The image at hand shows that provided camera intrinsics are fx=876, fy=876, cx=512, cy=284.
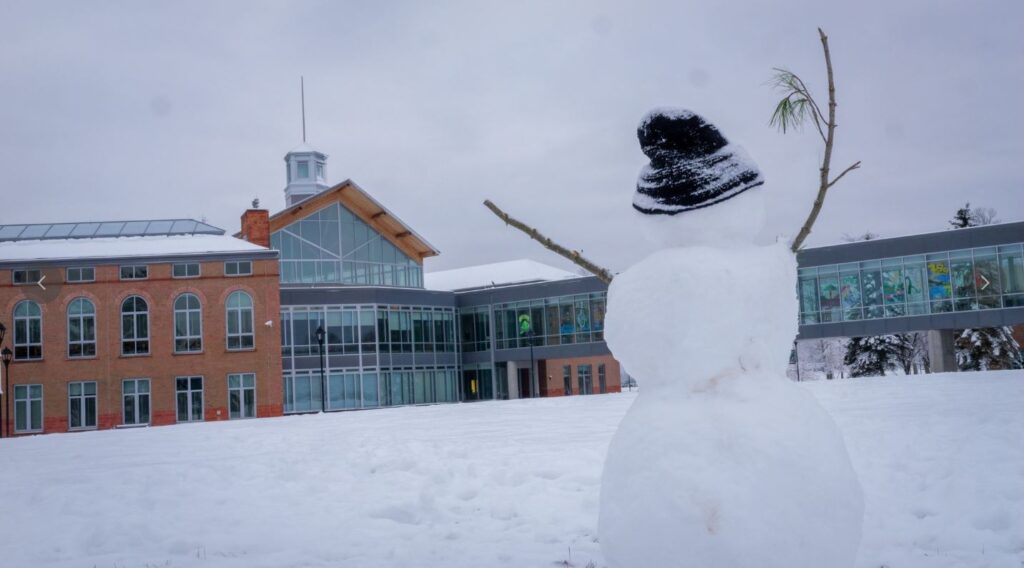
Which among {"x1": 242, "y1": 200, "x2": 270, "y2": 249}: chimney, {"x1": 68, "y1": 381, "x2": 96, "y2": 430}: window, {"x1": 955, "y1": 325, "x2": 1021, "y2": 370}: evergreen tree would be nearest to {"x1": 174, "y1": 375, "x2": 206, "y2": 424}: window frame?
{"x1": 68, "y1": 381, "x2": 96, "y2": 430}: window

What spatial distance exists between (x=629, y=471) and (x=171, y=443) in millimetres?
14105

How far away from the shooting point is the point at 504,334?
44.6 metres

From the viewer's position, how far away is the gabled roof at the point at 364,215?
41531mm

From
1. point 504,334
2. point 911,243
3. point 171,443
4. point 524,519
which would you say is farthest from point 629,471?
point 504,334

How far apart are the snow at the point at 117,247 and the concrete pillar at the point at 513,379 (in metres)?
14.7

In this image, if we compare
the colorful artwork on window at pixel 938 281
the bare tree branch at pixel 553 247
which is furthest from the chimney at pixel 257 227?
the bare tree branch at pixel 553 247

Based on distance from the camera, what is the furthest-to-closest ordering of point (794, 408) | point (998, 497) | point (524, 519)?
point (524, 519) < point (998, 497) < point (794, 408)

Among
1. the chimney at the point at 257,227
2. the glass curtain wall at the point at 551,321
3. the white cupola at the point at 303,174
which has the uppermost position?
the white cupola at the point at 303,174

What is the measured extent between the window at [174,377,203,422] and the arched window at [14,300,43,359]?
5.34 meters

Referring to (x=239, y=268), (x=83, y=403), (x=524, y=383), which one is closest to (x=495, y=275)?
(x=524, y=383)

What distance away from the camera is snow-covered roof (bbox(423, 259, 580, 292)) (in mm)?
53219

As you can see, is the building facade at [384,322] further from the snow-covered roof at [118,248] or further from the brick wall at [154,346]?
the brick wall at [154,346]

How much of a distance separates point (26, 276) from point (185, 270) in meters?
5.93

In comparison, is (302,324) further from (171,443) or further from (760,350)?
(760,350)
